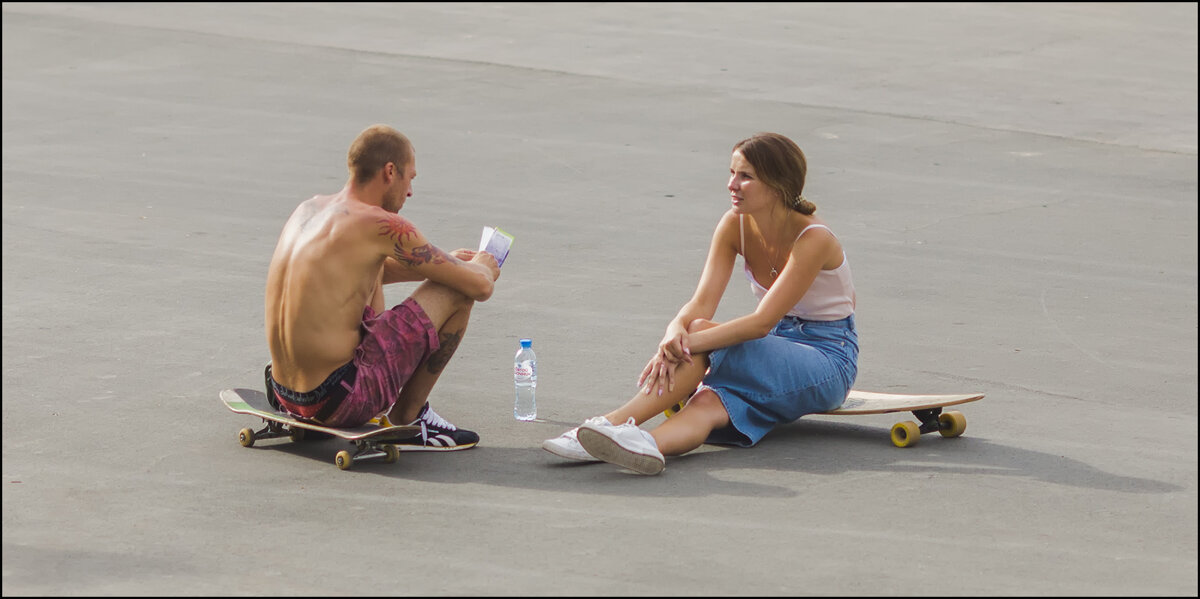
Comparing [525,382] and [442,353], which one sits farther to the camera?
[525,382]

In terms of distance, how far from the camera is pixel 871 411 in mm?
6789

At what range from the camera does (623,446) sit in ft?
20.3

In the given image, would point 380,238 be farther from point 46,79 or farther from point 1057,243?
point 46,79

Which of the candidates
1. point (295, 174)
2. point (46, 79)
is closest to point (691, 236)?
point (295, 174)

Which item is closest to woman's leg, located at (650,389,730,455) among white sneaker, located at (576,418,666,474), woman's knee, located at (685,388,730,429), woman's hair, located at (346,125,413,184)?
woman's knee, located at (685,388,730,429)

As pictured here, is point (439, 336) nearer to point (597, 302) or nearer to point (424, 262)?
point (424, 262)

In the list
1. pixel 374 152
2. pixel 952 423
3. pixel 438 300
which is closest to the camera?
pixel 374 152

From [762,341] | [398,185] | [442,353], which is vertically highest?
[398,185]

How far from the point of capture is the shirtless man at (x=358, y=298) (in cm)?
624

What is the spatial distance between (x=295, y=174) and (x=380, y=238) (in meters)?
6.13

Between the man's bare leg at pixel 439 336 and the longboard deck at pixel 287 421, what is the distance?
0.19 meters

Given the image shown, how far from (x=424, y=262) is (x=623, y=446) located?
1067mm

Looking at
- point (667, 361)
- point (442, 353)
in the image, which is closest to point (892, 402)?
point (667, 361)

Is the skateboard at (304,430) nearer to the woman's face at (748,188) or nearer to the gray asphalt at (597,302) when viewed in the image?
the gray asphalt at (597,302)
